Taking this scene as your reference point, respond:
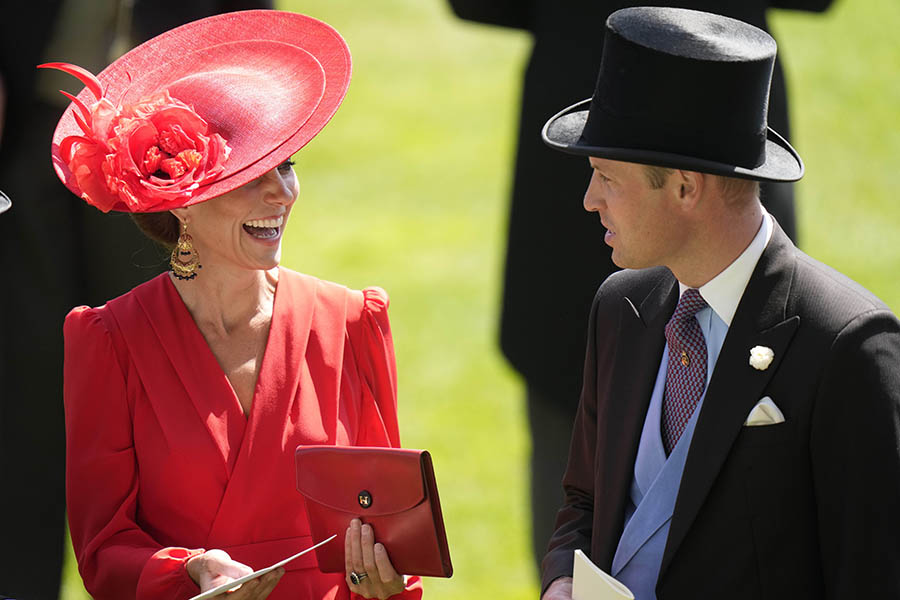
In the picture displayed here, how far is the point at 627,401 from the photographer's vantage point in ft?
9.61

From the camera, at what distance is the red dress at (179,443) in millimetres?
3041

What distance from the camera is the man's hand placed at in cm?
292

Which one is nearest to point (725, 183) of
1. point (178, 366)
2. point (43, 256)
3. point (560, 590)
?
point (560, 590)

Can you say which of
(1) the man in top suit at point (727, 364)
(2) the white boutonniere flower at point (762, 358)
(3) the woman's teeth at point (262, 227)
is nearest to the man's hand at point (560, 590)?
(1) the man in top suit at point (727, 364)

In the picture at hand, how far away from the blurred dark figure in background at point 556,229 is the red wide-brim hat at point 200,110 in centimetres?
110

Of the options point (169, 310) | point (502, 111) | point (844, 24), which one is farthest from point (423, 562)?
point (844, 24)

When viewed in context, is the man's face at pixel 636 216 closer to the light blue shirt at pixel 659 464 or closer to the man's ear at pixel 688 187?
the man's ear at pixel 688 187

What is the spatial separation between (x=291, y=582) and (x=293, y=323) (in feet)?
1.99

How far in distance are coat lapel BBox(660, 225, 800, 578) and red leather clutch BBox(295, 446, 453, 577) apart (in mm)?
497

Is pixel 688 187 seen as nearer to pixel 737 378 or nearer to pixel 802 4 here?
pixel 737 378

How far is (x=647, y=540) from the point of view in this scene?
2836 mm

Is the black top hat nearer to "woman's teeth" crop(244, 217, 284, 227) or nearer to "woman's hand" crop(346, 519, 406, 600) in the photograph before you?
"woman's teeth" crop(244, 217, 284, 227)

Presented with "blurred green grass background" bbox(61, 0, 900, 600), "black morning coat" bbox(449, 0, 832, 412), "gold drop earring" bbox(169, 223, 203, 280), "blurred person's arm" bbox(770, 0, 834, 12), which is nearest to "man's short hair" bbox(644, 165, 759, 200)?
"gold drop earring" bbox(169, 223, 203, 280)

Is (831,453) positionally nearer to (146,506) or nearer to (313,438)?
(313,438)
